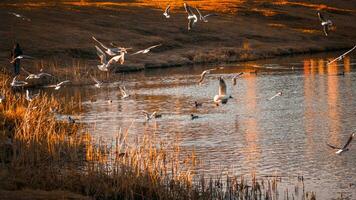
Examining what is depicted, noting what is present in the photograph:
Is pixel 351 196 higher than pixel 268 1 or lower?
lower

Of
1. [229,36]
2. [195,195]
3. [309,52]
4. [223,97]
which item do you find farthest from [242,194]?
[229,36]

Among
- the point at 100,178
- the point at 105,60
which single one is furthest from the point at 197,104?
the point at 100,178

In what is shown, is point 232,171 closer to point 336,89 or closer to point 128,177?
point 128,177

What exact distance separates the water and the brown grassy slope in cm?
1220

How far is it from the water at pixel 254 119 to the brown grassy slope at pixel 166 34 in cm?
1220

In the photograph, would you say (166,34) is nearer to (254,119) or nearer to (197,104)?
(197,104)

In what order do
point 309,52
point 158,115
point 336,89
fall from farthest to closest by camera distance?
point 309,52, point 336,89, point 158,115

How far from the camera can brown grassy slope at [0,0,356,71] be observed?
7456 centimetres

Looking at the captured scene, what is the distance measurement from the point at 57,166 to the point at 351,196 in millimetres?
7694

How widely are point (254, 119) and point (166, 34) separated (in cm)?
5345

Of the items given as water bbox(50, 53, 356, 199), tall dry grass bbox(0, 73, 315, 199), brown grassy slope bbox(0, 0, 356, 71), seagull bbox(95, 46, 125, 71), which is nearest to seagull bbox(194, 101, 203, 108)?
water bbox(50, 53, 356, 199)

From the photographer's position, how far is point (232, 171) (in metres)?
24.8

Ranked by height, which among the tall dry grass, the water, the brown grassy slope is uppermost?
the brown grassy slope

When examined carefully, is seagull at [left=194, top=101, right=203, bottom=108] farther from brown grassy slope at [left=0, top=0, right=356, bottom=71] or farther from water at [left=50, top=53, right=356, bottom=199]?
brown grassy slope at [left=0, top=0, right=356, bottom=71]
